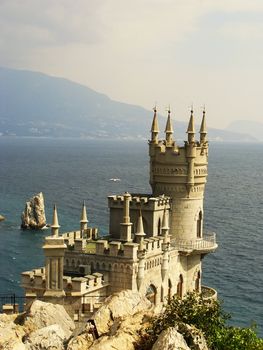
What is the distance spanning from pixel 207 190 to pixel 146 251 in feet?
465

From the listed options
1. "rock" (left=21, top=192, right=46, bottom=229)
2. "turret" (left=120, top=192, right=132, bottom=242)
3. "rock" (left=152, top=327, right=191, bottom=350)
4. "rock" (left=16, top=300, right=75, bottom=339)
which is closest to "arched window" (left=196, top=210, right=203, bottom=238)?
"turret" (left=120, top=192, right=132, bottom=242)

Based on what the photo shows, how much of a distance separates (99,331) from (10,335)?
151 inches

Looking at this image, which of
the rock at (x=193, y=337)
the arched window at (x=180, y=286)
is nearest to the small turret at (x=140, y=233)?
the arched window at (x=180, y=286)

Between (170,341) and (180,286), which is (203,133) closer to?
(180,286)

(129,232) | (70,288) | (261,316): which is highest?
(129,232)

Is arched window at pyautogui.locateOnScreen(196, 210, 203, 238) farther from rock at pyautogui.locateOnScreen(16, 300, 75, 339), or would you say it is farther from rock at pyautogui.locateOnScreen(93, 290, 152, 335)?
rock at pyautogui.locateOnScreen(16, 300, 75, 339)

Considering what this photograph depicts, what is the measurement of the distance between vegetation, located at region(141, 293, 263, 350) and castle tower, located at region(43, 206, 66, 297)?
11.5 m

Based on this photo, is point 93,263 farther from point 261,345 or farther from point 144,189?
point 144,189

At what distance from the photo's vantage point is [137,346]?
23.5m

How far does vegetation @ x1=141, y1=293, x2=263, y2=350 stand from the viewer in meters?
23.6

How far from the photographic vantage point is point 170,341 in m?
21.5

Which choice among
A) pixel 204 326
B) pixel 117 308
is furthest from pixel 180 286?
pixel 204 326

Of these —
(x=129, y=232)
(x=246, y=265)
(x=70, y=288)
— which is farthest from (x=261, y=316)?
(x=70, y=288)

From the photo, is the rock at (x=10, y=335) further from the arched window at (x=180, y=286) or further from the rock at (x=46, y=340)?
the arched window at (x=180, y=286)
